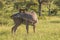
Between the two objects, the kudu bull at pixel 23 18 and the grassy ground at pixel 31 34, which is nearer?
the grassy ground at pixel 31 34

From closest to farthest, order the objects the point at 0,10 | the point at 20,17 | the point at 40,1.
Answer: the point at 20,17 → the point at 0,10 → the point at 40,1

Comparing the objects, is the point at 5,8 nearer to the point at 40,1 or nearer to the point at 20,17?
the point at 20,17

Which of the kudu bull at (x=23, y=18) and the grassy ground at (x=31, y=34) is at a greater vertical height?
the kudu bull at (x=23, y=18)

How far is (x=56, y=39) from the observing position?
10.2 meters

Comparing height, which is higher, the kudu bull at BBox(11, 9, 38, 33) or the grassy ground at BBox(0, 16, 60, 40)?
the kudu bull at BBox(11, 9, 38, 33)

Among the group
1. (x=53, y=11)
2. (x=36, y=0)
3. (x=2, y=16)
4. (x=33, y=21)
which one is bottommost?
(x=53, y=11)

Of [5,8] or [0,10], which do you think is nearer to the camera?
[5,8]

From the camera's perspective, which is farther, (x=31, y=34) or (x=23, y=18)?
(x=23, y=18)

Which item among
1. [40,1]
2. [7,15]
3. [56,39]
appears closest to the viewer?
[56,39]

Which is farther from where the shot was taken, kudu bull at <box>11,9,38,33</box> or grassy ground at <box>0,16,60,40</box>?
kudu bull at <box>11,9,38,33</box>

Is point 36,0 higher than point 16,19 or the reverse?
the reverse

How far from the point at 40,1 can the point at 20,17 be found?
24.8 meters

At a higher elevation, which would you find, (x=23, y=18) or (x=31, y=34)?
(x=23, y=18)

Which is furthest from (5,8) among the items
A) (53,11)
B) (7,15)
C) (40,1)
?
(53,11)
